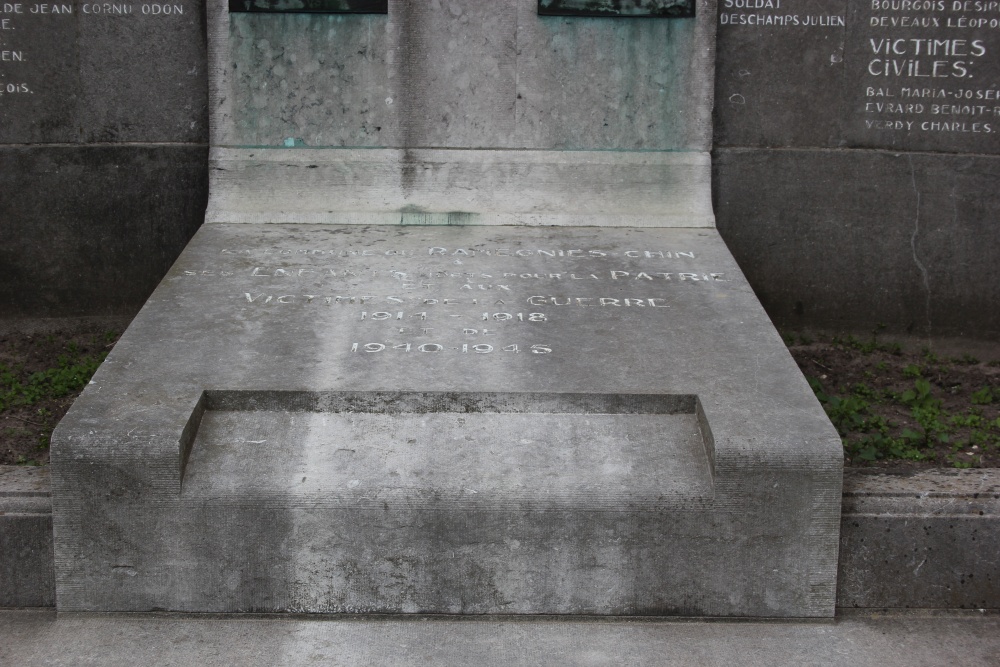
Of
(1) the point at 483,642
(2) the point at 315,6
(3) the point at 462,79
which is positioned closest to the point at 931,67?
(3) the point at 462,79

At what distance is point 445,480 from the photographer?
3.72 m

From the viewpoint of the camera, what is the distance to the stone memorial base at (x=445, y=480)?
12.0 feet

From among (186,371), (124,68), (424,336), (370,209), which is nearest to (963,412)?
(424,336)

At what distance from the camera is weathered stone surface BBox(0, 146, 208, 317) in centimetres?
586

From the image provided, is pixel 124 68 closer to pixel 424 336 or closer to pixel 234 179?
pixel 234 179

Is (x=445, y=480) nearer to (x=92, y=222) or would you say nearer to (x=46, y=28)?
(x=92, y=222)

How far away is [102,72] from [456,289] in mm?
2502

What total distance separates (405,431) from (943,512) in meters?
1.96

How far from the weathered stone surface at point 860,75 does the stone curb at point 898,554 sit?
2667 millimetres

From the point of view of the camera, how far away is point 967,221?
234 inches

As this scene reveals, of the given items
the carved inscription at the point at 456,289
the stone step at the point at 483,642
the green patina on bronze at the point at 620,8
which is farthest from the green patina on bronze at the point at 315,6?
the stone step at the point at 483,642

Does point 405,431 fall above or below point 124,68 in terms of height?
below

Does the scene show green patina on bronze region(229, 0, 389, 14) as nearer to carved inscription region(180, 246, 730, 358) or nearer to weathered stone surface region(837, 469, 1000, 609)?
carved inscription region(180, 246, 730, 358)

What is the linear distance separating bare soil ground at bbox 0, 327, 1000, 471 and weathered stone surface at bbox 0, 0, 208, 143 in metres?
1.14
